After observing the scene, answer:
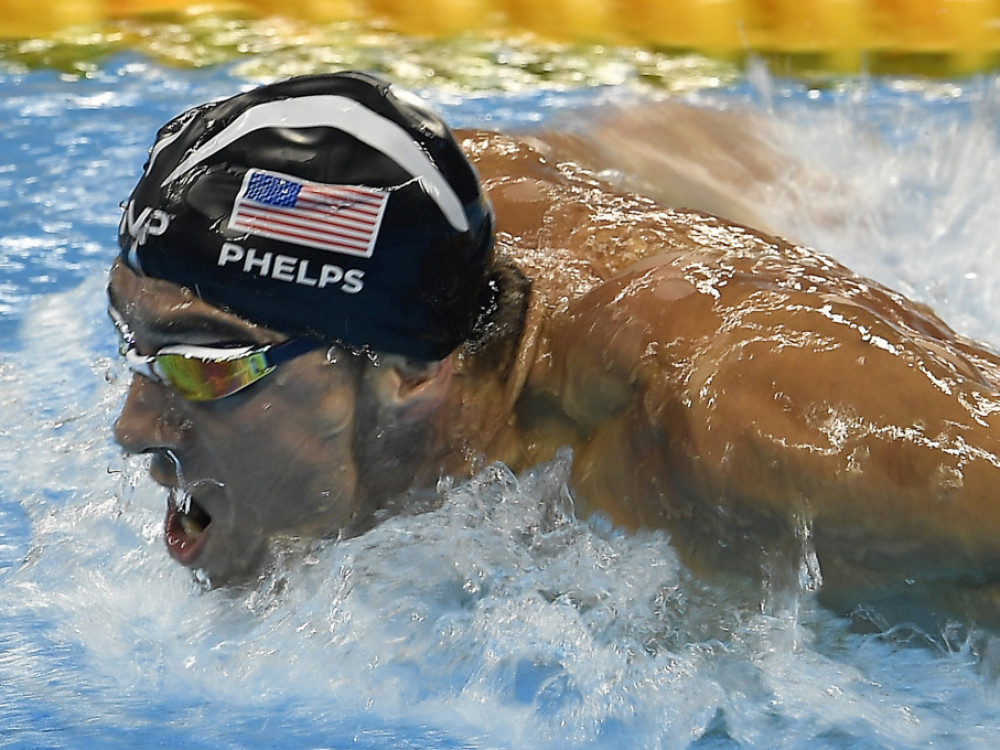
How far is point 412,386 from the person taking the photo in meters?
1.68

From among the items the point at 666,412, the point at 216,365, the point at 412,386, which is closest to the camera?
the point at 666,412

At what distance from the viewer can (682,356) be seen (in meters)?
1.49

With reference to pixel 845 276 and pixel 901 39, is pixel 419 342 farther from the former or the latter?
pixel 901 39

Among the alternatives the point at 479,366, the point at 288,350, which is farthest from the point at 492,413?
the point at 288,350

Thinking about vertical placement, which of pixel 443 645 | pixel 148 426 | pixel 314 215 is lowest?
pixel 443 645

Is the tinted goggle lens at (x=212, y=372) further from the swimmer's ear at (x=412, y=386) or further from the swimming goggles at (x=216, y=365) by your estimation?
the swimmer's ear at (x=412, y=386)

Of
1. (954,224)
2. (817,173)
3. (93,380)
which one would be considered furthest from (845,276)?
(93,380)

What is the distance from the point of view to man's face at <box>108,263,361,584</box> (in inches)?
62.9

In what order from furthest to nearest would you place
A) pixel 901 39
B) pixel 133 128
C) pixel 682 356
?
pixel 901 39, pixel 133 128, pixel 682 356

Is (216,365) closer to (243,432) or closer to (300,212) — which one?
(243,432)

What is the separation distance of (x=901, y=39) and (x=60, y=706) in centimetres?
348

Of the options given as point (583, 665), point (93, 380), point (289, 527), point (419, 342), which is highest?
point (419, 342)

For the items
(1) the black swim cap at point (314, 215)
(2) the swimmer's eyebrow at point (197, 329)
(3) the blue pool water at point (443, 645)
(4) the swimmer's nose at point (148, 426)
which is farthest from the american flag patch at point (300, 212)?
(3) the blue pool water at point (443, 645)

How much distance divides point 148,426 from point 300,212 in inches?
14.2
